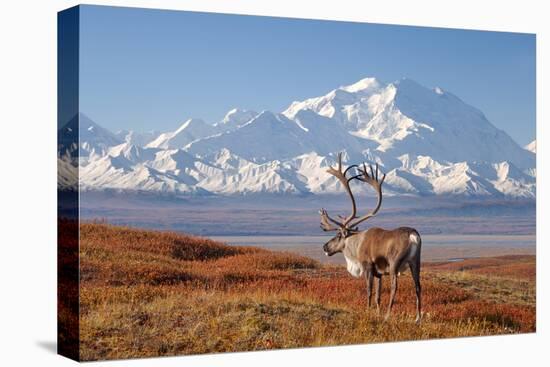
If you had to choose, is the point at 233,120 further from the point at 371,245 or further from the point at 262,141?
the point at 371,245

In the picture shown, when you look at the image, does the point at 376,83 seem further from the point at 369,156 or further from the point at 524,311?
the point at 524,311

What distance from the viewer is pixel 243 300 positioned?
1427 centimetres

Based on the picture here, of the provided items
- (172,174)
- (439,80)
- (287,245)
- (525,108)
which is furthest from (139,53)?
(525,108)

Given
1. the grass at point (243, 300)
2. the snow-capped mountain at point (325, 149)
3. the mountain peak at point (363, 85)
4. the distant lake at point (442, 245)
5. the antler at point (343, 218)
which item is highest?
the mountain peak at point (363, 85)

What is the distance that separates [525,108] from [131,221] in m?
6.35

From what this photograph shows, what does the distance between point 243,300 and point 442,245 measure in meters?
3.42

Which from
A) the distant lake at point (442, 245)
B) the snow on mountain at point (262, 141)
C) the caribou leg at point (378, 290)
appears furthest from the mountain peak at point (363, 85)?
the caribou leg at point (378, 290)

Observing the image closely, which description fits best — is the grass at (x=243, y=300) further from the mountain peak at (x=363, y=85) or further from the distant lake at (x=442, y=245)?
the mountain peak at (x=363, y=85)

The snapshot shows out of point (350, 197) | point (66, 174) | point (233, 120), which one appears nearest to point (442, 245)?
point (350, 197)

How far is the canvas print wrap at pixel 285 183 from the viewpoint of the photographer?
1352 cm

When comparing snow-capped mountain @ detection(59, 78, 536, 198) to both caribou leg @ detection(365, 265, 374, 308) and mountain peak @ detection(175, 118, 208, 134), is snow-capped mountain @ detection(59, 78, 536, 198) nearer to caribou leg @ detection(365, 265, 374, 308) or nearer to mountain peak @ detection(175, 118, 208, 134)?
mountain peak @ detection(175, 118, 208, 134)

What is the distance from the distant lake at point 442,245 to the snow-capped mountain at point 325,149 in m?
0.70

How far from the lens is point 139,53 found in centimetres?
1417

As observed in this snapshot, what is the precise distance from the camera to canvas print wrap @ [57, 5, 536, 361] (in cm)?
1352
